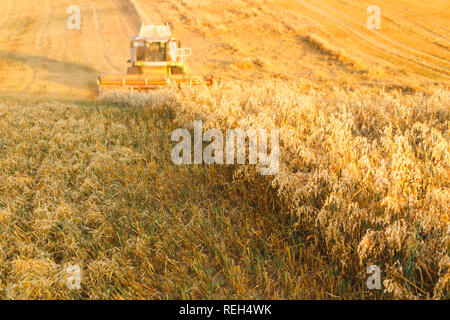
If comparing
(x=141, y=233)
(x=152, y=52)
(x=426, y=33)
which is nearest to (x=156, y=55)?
(x=152, y=52)

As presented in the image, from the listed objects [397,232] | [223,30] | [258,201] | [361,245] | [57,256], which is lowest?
[57,256]

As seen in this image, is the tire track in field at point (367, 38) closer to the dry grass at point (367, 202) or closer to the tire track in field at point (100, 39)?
the dry grass at point (367, 202)

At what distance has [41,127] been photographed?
5.48 m

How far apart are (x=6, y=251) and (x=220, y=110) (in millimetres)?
3041

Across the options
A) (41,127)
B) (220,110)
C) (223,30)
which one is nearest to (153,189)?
(220,110)

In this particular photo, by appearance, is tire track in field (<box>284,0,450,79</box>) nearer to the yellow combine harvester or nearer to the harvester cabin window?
the yellow combine harvester

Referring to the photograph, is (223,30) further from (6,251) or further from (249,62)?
(6,251)

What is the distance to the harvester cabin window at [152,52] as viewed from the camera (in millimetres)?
12750

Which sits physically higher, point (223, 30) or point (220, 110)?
point (223, 30)

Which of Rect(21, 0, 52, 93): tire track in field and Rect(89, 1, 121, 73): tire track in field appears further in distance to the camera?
Rect(89, 1, 121, 73): tire track in field

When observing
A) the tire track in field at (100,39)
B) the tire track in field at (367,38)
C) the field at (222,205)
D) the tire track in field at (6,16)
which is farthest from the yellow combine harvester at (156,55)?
the tire track in field at (6,16)

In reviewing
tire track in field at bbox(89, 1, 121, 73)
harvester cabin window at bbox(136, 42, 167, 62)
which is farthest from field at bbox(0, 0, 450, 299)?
tire track in field at bbox(89, 1, 121, 73)

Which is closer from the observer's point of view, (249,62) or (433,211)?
(433,211)

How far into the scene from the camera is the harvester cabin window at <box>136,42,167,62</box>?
12.8m
